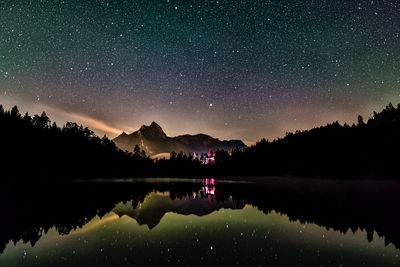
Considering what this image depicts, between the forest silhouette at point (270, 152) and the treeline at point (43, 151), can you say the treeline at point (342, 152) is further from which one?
the treeline at point (43, 151)

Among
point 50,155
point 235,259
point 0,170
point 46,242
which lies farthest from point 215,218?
point 50,155

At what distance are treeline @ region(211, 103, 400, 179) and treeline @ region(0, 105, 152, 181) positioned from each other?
109 m

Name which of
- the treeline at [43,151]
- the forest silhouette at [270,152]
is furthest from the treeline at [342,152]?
the treeline at [43,151]

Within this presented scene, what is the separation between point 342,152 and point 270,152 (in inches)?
2590

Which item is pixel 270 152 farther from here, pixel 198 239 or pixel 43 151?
pixel 198 239

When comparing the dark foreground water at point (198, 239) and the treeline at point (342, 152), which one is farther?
the treeline at point (342, 152)

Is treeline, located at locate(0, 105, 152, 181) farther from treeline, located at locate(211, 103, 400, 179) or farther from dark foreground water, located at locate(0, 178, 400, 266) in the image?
treeline, located at locate(211, 103, 400, 179)

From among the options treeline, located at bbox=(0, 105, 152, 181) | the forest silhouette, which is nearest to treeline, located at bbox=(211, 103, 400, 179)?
the forest silhouette

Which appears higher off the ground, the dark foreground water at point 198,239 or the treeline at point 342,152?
the treeline at point 342,152

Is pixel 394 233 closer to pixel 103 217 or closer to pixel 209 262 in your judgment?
pixel 209 262

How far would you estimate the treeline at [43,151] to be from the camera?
7788 centimetres

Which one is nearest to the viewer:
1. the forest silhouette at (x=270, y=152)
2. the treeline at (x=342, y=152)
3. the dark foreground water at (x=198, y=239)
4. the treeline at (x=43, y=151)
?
the dark foreground water at (x=198, y=239)

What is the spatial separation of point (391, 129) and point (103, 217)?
13029 centimetres

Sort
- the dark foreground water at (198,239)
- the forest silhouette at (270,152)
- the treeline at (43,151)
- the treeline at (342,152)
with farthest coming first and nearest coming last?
the treeline at (342,152)
the forest silhouette at (270,152)
the treeline at (43,151)
the dark foreground water at (198,239)
